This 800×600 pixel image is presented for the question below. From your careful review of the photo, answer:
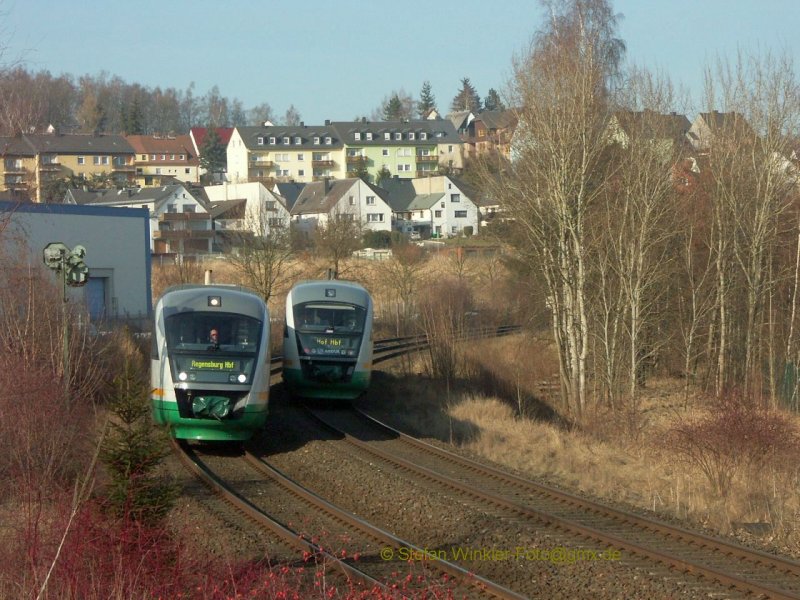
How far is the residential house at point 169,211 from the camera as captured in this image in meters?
68.4

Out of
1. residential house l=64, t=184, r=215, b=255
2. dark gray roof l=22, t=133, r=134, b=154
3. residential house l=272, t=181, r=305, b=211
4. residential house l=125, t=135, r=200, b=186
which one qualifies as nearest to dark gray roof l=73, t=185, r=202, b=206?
residential house l=64, t=184, r=215, b=255

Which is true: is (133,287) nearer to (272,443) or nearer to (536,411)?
(536,411)

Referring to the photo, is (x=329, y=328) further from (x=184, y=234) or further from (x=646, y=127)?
(x=184, y=234)

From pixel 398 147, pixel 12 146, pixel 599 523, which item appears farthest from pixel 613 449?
pixel 398 147

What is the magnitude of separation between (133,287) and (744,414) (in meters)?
24.3

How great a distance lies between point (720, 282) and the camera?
28984 millimetres

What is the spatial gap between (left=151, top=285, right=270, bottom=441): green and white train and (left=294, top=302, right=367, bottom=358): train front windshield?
4.06 meters

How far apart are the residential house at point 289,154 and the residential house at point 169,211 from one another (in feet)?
93.0

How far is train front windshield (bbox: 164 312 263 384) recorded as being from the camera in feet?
48.0

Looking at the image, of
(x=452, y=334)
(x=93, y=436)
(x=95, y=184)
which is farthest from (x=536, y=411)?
(x=95, y=184)

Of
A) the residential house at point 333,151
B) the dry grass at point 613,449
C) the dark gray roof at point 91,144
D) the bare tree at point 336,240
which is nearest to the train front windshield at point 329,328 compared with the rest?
the dry grass at point 613,449

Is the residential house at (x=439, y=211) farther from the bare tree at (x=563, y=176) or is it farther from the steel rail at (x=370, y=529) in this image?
the steel rail at (x=370, y=529)

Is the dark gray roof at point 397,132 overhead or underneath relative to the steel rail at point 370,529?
overhead

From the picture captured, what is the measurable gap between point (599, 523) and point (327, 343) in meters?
9.48
